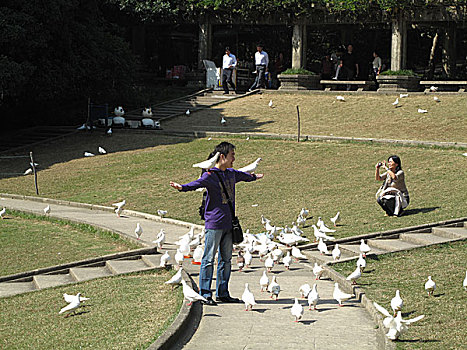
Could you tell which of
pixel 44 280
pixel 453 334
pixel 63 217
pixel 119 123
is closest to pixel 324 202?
pixel 63 217

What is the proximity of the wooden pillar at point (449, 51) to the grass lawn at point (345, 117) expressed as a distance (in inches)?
295

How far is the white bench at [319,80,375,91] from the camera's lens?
1056 inches

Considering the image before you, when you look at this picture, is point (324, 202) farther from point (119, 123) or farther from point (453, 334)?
point (119, 123)

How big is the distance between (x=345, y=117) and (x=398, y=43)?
6.44m

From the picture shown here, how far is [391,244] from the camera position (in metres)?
10.7

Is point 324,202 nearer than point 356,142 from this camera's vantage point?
Yes

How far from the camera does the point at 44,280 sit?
952 cm

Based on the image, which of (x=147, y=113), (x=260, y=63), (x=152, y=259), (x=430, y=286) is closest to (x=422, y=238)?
(x=430, y=286)

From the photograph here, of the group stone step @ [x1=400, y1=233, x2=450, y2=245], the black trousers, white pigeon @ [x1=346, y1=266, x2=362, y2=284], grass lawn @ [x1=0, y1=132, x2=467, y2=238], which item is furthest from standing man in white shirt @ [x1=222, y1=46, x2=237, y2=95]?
white pigeon @ [x1=346, y1=266, x2=362, y2=284]

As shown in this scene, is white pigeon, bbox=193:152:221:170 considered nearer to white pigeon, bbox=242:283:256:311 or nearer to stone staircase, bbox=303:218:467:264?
white pigeon, bbox=242:283:256:311

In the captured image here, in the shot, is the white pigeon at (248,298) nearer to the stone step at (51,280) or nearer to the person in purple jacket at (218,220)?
the person in purple jacket at (218,220)

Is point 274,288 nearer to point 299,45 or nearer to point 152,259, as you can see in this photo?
point 152,259

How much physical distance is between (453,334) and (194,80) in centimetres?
2712

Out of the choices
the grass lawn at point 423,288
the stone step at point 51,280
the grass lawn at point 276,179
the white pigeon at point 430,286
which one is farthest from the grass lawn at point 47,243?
the white pigeon at point 430,286
